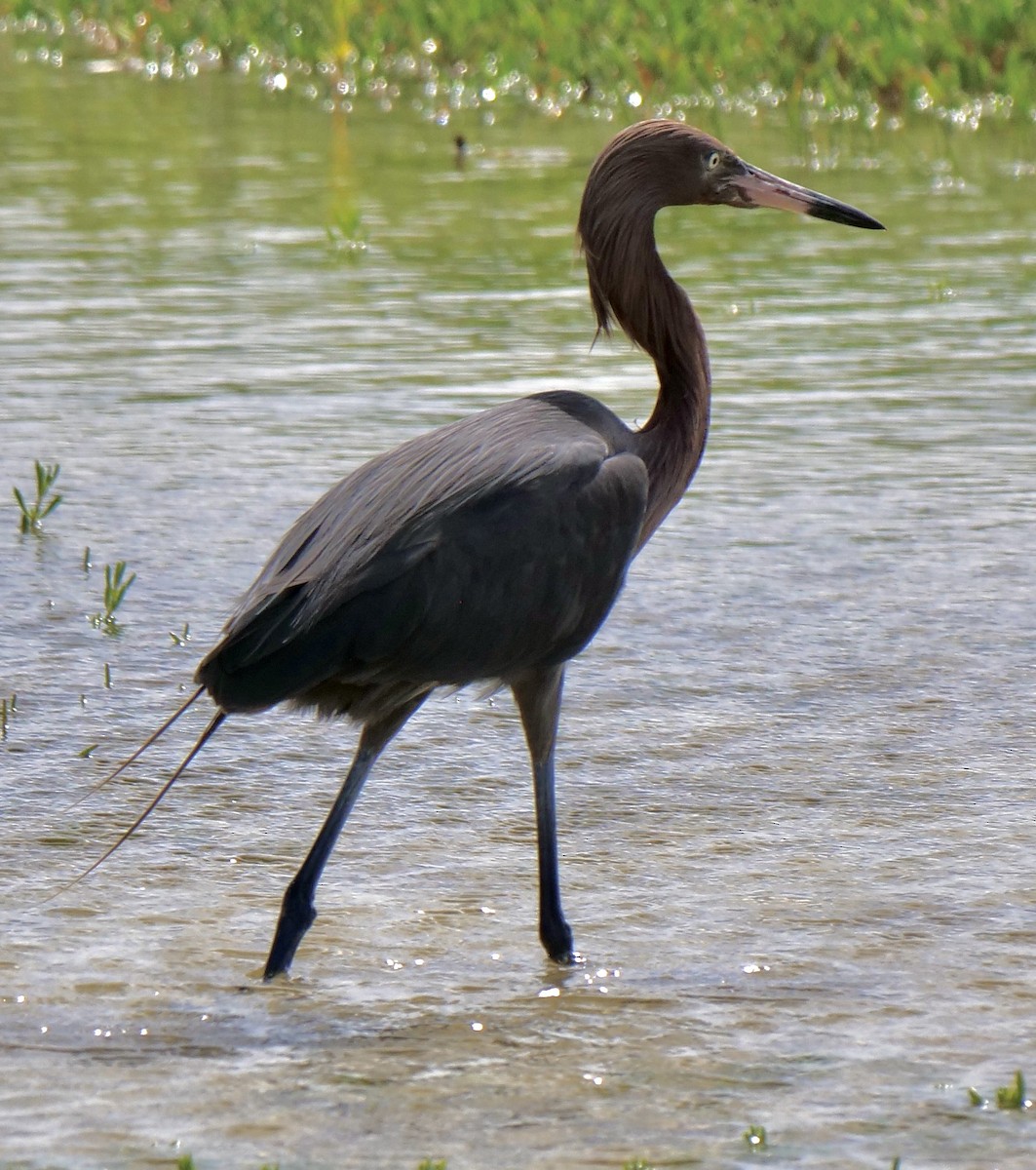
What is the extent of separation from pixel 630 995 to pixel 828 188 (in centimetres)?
970

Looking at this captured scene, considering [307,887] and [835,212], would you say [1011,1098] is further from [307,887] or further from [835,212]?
[835,212]

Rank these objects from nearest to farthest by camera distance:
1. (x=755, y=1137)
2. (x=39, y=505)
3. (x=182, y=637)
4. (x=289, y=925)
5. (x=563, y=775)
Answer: (x=755, y=1137) < (x=289, y=925) < (x=563, y=775) < (x=182, y=637) < (x=39, y=505)

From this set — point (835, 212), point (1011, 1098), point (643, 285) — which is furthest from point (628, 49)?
point (1011, 1098)

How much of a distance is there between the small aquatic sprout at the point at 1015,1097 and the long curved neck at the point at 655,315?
4.88 feet

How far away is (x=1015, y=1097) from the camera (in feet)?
11.7

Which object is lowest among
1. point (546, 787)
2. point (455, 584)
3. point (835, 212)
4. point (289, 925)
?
point (289, 925)

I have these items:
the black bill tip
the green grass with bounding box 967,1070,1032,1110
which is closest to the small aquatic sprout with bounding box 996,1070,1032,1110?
the green grass with bounding box 967,1070,1032,1110

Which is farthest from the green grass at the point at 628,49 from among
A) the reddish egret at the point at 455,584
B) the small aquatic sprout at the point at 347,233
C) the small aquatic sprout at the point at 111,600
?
the reddish egret at the point at 455,584

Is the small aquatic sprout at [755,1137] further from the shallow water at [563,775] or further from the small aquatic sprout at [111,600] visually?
the small aquatic sprout at [111,600]

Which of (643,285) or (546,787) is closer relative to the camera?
(546,787)

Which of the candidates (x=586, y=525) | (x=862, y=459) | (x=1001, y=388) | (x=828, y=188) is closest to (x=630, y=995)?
(x=586, y=525)

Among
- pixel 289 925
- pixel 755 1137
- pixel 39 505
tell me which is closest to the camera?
pixel 755 1137

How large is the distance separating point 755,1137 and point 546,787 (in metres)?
1.02

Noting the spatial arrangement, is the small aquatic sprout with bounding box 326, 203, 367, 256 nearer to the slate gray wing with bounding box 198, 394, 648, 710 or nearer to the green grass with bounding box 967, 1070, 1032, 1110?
the slate gray wing with bounding box 198, 394, 648, 710
